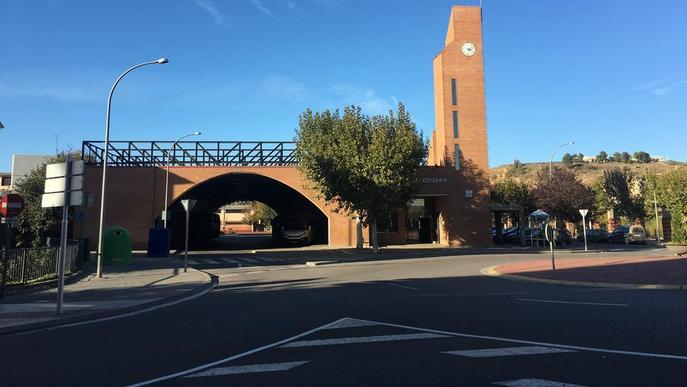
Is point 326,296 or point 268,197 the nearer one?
point 326,296

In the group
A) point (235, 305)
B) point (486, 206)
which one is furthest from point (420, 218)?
point (235, 305)

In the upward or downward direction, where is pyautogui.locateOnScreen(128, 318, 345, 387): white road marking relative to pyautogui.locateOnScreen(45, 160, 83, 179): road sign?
downward

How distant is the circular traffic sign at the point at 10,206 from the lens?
13.1 m

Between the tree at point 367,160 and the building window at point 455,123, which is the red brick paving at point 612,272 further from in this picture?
the building window at point 455,123

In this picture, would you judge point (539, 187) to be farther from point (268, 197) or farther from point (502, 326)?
point (502, 326)

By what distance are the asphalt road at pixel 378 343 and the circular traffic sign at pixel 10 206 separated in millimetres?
5042

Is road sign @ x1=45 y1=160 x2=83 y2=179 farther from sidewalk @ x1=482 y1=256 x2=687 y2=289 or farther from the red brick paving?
the red brick paving

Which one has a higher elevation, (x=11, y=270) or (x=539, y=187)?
(x=539, y=187)

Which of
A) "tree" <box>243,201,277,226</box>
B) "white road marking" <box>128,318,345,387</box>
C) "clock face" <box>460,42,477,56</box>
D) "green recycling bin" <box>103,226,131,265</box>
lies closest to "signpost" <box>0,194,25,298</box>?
"white road marking" <box>128,318,345,387</box>

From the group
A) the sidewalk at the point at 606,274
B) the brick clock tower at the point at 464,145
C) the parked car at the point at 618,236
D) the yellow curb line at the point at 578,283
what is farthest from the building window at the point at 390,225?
the yellow curb line at the point at 578,283

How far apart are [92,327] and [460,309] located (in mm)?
7437

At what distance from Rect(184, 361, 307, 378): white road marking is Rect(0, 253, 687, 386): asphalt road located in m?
0.01

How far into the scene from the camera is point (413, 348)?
731cm

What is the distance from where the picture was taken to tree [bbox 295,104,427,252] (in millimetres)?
30719
